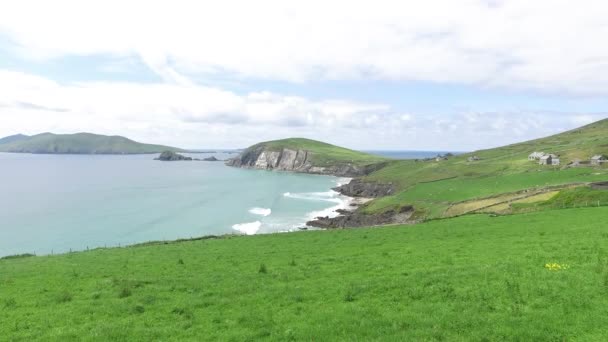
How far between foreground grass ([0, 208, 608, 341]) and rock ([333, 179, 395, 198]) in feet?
355

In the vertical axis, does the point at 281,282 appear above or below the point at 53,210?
above

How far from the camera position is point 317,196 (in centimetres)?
14888

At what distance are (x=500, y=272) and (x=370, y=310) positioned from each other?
7.63 m

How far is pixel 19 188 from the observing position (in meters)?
171

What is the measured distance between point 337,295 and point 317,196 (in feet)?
428

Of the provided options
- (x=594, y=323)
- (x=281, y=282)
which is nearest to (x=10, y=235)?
(x=281, y=282)

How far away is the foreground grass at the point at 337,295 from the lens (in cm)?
1455

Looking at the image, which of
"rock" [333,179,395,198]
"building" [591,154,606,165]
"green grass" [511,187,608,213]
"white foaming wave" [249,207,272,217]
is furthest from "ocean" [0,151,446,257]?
"building" [591,154,606,165]

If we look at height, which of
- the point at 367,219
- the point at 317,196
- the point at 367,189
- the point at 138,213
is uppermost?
the point at 367,189

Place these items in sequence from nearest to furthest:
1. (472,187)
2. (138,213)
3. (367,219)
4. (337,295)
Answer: (337,295), (367,219), (472,187), (138,213)

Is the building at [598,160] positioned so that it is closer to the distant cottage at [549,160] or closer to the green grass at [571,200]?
the distant cottage at [549,160]

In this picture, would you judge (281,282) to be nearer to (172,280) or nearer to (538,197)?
(172,280)

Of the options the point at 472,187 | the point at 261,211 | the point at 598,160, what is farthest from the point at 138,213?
the point at 598,160

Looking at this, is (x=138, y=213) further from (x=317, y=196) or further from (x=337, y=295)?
(x=337, y=295)
